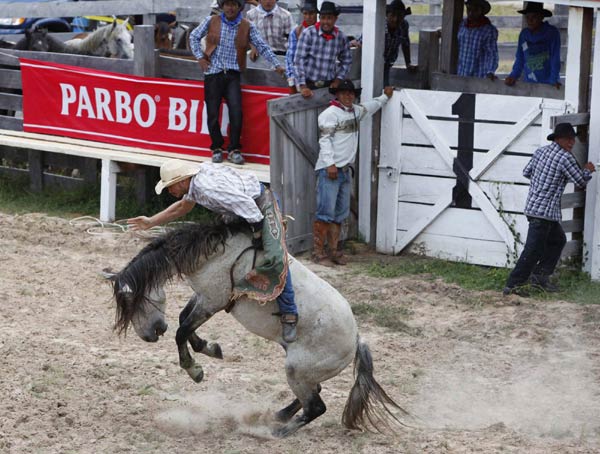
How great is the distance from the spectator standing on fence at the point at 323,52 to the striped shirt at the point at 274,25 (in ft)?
7.87

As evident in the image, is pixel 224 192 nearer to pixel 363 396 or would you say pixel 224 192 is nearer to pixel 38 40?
pixel 363 396

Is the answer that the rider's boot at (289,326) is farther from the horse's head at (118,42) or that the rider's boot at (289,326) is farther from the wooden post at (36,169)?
the horse's head at (118,42)

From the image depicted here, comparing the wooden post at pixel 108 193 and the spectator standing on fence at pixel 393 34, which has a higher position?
the spectator standing on fence at pixel 393 34

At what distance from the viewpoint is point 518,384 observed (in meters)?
7.29

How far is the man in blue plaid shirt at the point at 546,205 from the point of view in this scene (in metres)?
8.87

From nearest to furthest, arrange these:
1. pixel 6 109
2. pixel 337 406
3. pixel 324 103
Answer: pixel 337 406
pixel 324 103
pixel 6 109

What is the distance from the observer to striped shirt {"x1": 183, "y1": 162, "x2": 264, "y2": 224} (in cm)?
573

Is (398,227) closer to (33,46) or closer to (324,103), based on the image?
(324,103)

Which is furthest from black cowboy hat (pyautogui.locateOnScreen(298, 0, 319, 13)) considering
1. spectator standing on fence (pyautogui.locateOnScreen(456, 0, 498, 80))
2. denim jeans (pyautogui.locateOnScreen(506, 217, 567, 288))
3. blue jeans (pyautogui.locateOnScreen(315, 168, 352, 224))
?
denim jeans (pyautogui.locateOnScreen(506, 217, 567, 288))

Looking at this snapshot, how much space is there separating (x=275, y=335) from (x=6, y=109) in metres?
8.63

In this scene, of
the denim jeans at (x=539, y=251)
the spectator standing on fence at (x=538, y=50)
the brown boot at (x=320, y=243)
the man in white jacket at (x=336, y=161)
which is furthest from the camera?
the spectator standing on fence at (x=538, y=50)

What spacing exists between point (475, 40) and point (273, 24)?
2665 millimetres

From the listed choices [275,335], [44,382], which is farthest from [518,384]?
[44,382]

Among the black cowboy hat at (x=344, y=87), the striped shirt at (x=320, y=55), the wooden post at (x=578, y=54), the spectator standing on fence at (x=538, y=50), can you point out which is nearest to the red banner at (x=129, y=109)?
the striped shirt at (x=320, y=55)
